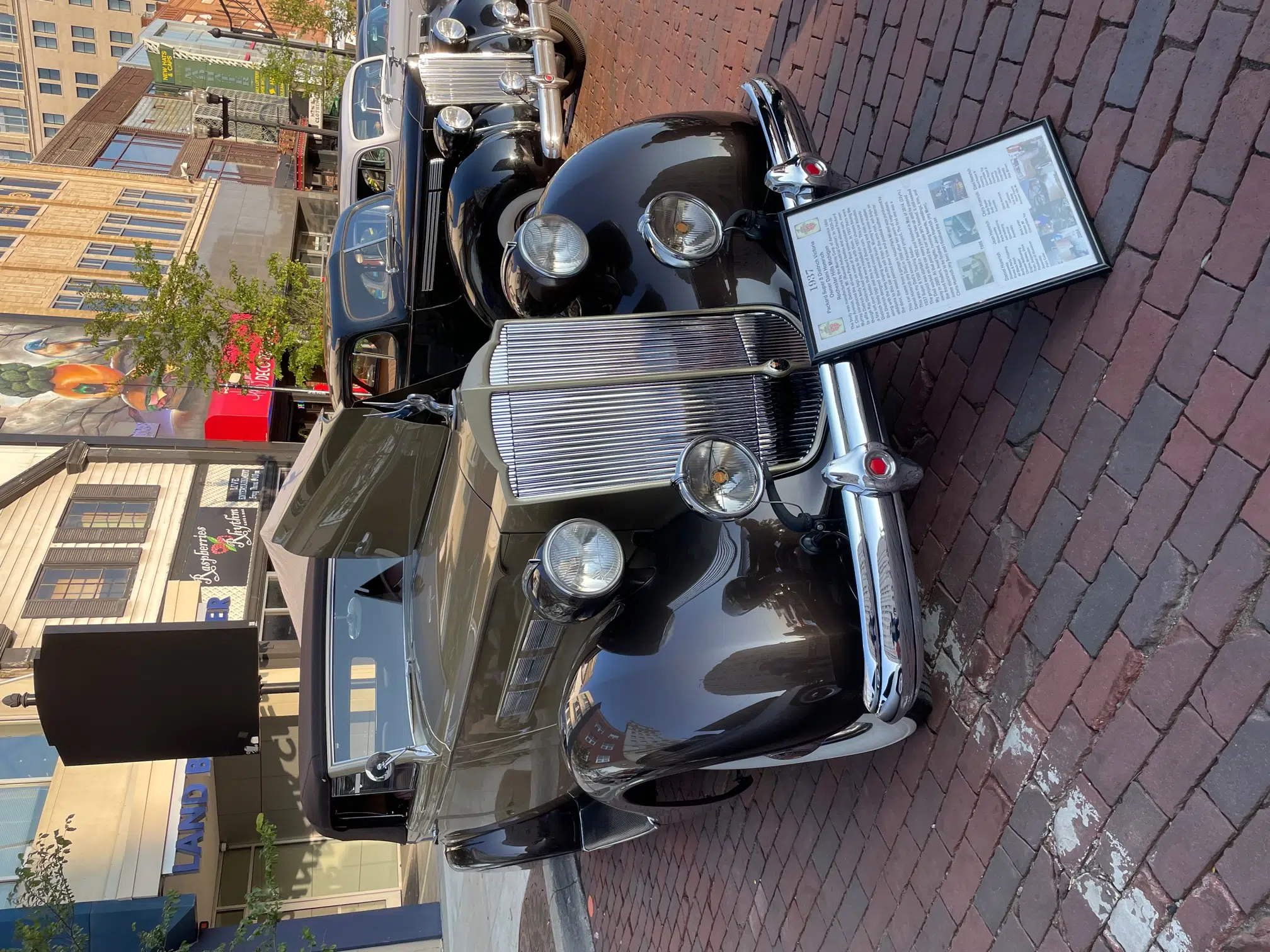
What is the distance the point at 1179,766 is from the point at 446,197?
13.2 feet

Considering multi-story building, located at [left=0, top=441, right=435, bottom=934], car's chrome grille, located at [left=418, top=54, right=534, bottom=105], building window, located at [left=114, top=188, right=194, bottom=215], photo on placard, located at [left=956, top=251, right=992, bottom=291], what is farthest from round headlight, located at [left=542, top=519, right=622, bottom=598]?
Answer: building window, located at [left=114, top=188, right=194, bottom=215]

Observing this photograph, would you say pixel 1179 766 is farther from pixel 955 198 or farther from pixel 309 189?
pixel 309 189

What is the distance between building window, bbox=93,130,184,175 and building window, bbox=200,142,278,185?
3.64ft

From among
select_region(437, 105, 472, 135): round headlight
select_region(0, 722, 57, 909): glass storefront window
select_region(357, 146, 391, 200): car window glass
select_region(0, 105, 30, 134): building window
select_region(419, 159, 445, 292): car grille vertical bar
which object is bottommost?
select_region(0, 105, 30, 134): building window

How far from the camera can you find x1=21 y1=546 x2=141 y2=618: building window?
11.3 m

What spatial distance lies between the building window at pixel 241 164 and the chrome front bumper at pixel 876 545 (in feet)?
77.3

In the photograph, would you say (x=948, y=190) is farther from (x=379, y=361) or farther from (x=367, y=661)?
(x=379, y=361)

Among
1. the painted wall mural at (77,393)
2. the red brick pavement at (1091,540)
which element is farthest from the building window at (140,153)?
the red brick pavement at (1091,540)

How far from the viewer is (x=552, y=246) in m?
3.02

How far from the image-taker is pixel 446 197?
14.9 ft

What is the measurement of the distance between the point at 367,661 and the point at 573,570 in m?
1.10

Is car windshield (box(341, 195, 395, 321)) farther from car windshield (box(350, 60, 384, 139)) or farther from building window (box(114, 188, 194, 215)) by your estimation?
building window (box(114, 188, 194, 215))

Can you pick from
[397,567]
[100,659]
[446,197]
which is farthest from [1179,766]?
[100,659]

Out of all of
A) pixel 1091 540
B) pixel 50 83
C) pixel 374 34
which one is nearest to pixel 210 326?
pixel 374 34
